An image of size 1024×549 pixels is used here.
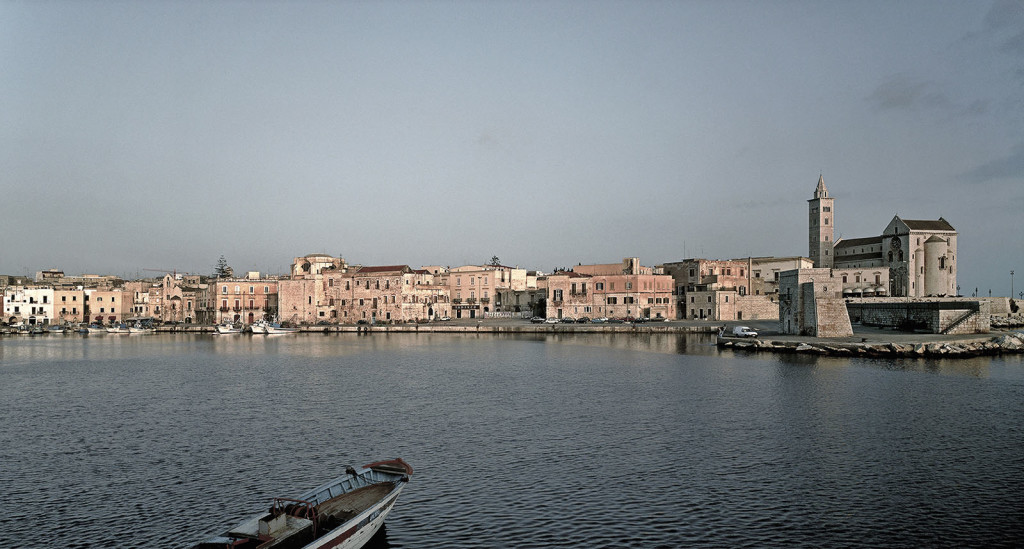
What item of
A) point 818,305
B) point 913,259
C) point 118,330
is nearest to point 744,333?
point 818,305

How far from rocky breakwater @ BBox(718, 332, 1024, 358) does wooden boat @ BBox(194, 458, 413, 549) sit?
3797 centimetres

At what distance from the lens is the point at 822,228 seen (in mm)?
101688

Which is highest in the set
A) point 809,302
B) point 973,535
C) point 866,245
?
point 866,245

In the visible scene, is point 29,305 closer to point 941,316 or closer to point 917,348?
point 917,348

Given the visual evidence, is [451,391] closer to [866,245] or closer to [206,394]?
[206,394]

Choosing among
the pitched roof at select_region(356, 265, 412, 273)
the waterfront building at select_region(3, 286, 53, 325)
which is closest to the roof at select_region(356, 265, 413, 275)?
the pitched roof at select_region(356, 265, 412, 273)

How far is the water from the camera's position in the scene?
551 inches

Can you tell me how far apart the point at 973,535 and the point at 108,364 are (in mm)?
48002

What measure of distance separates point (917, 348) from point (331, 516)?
42410 millimetres

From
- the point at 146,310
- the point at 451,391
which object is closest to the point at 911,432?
the point at 451,391

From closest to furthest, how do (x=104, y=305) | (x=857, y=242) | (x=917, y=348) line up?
(x=917, y=348) → (x=857, y=242) → (x=104, y=305)

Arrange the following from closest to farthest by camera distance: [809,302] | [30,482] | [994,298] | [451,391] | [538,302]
→ [30,482] < [451,391] < [809,302] < [994,298] < [538,302]

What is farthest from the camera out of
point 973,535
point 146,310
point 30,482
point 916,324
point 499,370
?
point 146,310

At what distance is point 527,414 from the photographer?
25.0m
